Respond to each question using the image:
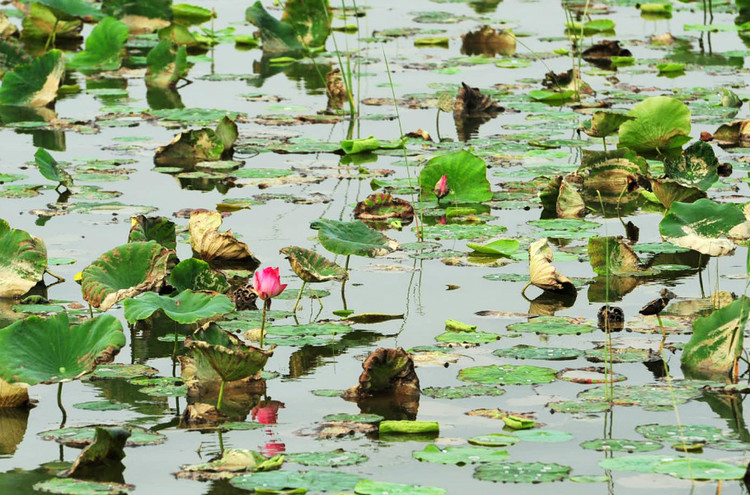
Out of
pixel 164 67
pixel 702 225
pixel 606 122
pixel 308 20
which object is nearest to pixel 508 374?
pixel 702 225

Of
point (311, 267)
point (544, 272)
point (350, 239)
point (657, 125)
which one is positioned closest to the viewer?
point (311, 267)

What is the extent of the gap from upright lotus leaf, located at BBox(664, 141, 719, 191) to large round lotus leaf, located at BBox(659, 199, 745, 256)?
92cm

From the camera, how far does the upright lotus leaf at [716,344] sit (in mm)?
3389

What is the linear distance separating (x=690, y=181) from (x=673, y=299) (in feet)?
4.45

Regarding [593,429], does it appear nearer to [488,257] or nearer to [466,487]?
[466,487]

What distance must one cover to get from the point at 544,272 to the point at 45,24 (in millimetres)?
6963

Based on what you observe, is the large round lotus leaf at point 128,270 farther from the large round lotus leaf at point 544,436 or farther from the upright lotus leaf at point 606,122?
the upright lotus leaf at point 606,122

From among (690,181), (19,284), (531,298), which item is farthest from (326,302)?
(690,181)

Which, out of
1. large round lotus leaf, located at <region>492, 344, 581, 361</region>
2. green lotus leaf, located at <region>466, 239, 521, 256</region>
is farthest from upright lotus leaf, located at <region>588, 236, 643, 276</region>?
large round lotus leaf, located at <region>492, 344, 581, 361</region>

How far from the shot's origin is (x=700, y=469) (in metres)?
2.78

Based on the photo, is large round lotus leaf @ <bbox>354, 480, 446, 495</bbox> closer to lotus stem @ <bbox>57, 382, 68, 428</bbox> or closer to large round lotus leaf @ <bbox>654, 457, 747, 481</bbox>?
large round lotus leaf @ <bbox>654, 457, 747, 481</bbox>

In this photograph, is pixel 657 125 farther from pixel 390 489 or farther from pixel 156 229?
→ pixel 390 489

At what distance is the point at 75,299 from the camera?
14.0 feet

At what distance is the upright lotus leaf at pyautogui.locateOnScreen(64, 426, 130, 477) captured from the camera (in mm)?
2812
